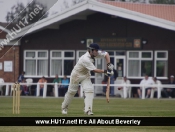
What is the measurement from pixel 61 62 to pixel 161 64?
20.5 ft

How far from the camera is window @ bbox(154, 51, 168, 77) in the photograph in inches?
1446

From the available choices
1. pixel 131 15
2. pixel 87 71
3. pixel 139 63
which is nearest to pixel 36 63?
pixel 139 63

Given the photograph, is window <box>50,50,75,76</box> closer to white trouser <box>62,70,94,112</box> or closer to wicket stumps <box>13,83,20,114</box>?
wicket stumps <box>13,83,20,114</box>

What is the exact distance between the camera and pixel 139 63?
123ft

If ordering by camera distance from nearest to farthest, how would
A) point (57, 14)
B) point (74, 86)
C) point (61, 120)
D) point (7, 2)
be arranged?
point (61, 120) < point (7, 2) < point (74, 86) < point (57, 14)

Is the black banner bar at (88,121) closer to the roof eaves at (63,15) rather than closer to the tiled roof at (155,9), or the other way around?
the roof eaves at (63,15)

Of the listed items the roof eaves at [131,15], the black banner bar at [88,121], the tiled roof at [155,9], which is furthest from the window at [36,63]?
the black banner bar at [88,121]

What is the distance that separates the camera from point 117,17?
37312 mm

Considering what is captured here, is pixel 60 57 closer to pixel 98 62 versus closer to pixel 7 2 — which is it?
pixel 98 62

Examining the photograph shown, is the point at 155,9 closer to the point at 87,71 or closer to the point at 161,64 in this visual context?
the point at 161,64

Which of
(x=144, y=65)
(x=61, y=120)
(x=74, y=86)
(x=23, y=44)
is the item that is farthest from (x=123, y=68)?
(x=61, y=120)

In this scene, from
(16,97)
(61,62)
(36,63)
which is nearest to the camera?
(16,97)

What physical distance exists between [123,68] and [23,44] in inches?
253

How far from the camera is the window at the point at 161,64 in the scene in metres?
36.7
